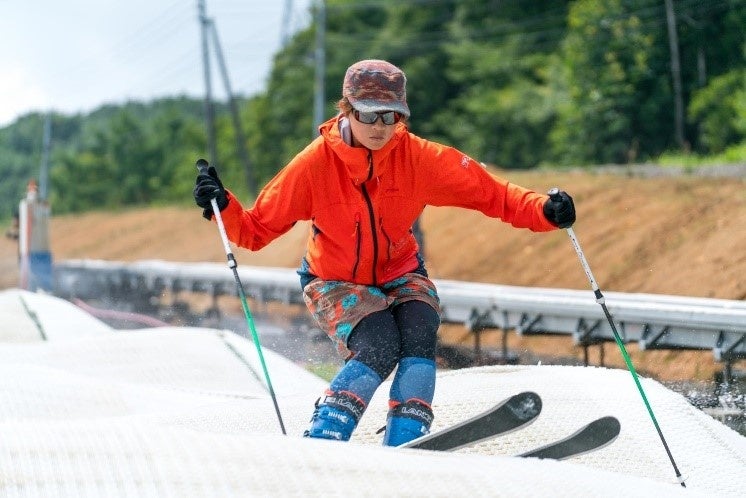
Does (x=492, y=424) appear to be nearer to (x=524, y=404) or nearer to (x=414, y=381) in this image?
(x=524, y=404)

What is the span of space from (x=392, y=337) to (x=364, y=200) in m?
0.56

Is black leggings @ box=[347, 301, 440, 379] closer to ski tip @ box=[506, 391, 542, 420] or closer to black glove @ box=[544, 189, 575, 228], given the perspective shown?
ski tip @ box=[506, 391, 542, 420]

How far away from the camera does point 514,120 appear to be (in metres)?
47.5

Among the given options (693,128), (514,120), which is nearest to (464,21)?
(514,120)

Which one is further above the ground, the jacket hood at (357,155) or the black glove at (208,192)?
the jacket hood at (357,155)

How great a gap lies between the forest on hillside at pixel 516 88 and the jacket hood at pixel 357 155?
21548mm

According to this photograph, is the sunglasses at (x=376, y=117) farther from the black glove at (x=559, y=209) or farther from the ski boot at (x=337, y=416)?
the ski boot at (x=337, y=416)

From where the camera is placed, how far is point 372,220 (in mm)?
5242

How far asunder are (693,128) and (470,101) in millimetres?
15320

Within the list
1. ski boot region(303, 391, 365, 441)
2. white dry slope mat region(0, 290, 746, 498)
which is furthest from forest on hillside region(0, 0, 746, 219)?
ski boot region(303, 391, 365, 441)

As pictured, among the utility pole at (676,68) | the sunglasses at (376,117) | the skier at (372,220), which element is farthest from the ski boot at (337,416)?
the utility pole at (676,68)

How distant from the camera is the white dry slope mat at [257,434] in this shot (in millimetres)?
3947

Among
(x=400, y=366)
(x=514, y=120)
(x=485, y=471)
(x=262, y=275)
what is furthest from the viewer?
(x=514, y=120)

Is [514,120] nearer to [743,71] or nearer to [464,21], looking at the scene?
[464,21]
